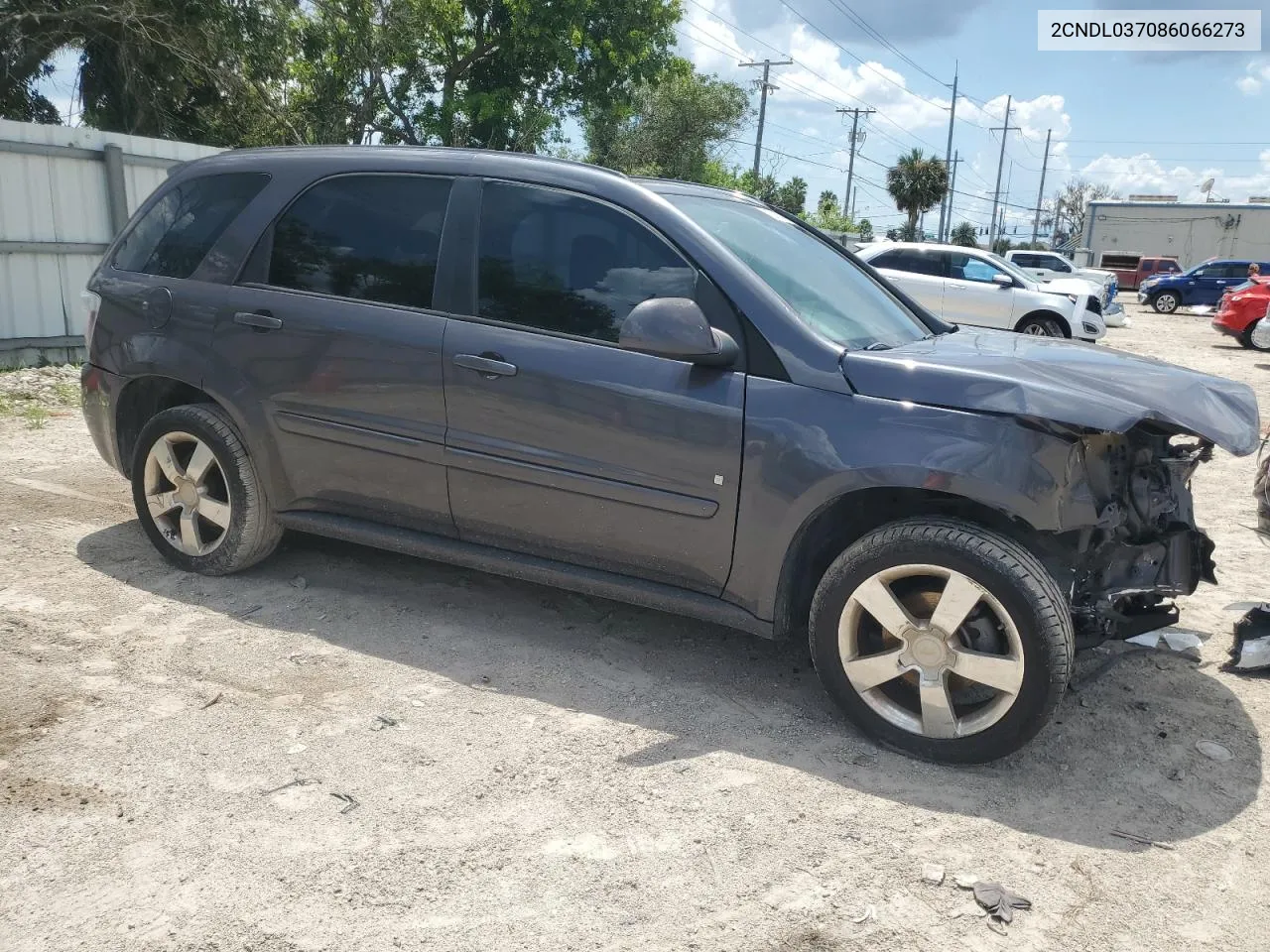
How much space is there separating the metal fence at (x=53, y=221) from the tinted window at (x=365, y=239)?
694 centimetres

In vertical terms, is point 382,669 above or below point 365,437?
below

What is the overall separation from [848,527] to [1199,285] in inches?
1306

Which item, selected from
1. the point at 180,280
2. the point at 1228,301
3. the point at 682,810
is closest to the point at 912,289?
the point at 1228,301

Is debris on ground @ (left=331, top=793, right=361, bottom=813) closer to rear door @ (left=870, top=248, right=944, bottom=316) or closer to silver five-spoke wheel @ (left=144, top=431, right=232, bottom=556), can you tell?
silver five-spoke wheel @ (left=144, top=431, right=232, bottom=556)

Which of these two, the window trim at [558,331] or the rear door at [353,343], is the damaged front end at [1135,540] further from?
Result: the rear door at [353,343]

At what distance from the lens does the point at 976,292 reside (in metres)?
15.9

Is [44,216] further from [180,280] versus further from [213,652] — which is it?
[213,652]

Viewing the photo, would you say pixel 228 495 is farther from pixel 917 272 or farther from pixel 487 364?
pixel 917 272

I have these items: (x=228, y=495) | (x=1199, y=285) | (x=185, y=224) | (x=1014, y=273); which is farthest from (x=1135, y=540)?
(x=1199, y=285)

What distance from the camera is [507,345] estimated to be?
3822 millimetres

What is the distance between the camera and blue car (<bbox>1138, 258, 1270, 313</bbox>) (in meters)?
31.4

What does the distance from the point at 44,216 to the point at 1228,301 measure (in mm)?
18859

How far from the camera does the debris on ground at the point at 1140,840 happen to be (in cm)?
291

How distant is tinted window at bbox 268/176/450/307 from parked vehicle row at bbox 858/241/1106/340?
12573 mm
